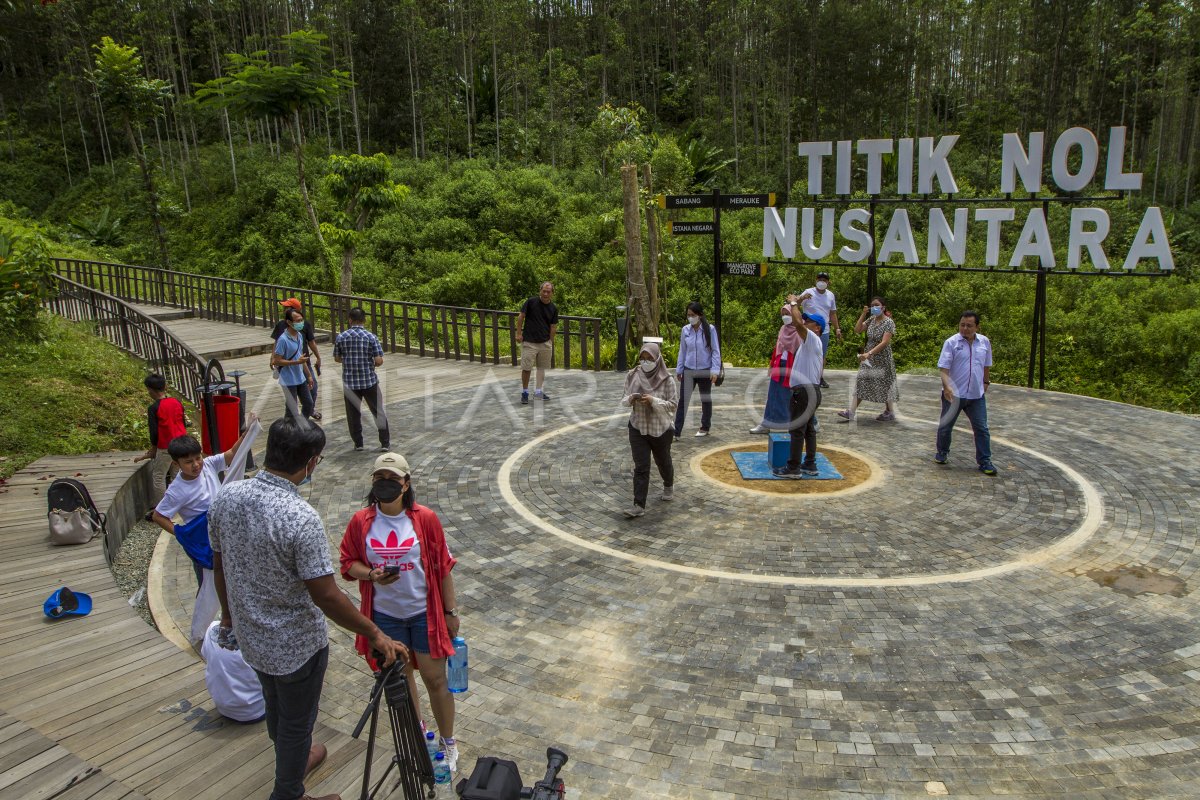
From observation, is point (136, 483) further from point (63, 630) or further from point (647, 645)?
point (647, 645)

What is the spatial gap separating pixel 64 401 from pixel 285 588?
859 centimetres

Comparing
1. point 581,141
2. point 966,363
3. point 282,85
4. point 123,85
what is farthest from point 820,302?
point 581,141

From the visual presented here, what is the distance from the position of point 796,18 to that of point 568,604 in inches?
1525

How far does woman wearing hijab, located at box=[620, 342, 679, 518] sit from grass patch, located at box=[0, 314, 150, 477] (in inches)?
242

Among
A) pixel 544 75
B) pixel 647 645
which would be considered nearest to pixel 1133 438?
pixel 647 645

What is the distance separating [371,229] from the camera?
33.8 meters

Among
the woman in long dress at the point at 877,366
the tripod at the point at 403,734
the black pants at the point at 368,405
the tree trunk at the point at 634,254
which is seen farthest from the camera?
the tree trunk at the point at 634,254

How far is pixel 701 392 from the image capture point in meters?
10.5

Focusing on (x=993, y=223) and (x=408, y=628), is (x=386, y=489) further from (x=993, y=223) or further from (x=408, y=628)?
Result: (x=993, y=223)

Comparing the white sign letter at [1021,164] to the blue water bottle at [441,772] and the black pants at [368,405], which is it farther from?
the blue water bottle at [441,772]

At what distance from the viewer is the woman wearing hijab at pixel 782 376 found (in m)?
9.27

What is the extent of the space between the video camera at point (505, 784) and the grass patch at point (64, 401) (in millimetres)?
7546

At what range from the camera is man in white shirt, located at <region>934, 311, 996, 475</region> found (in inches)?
350

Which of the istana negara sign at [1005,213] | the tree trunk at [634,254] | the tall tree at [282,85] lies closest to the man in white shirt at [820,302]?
the istana negara sign at [1005,213]
